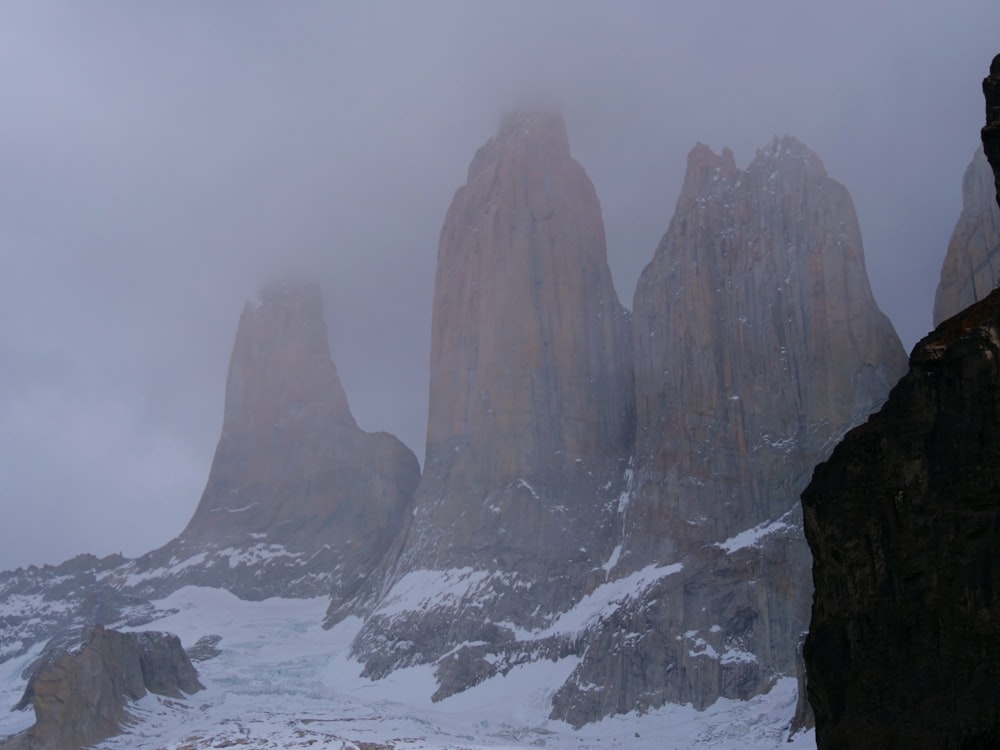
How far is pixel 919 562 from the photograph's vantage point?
24.6m

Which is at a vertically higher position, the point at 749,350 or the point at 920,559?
the point at 749,350

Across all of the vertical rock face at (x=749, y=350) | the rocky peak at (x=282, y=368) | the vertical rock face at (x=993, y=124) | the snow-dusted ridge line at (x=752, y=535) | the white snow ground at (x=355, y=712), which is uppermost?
the rocky peak at (x=282, y=368)

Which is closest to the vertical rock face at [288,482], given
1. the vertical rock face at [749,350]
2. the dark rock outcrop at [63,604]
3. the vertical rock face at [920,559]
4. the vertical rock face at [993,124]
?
the dark rock outcrop at [63,604]

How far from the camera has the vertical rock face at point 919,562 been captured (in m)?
23.1

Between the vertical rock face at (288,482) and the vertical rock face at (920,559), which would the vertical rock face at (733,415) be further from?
the vertical rock face at (920,559)

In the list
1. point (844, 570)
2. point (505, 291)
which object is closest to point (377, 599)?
point (505, 291)

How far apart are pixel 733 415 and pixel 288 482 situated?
276 ft

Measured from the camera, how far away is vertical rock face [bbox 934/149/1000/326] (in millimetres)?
94250

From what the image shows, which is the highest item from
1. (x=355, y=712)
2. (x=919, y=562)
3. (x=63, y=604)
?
(x=63, y=604)

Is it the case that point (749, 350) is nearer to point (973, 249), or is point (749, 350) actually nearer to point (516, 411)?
point (973, 249)

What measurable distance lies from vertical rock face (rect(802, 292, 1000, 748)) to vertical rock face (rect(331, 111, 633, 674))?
96.9m

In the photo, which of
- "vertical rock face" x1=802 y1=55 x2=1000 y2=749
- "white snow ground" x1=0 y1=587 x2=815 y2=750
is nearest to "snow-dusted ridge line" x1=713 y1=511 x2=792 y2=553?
"white snow ground" x1=0 y1=587 x2=815 y2=750

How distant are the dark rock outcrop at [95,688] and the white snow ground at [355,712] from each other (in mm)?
1789

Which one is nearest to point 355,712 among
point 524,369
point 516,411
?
point 516,411
